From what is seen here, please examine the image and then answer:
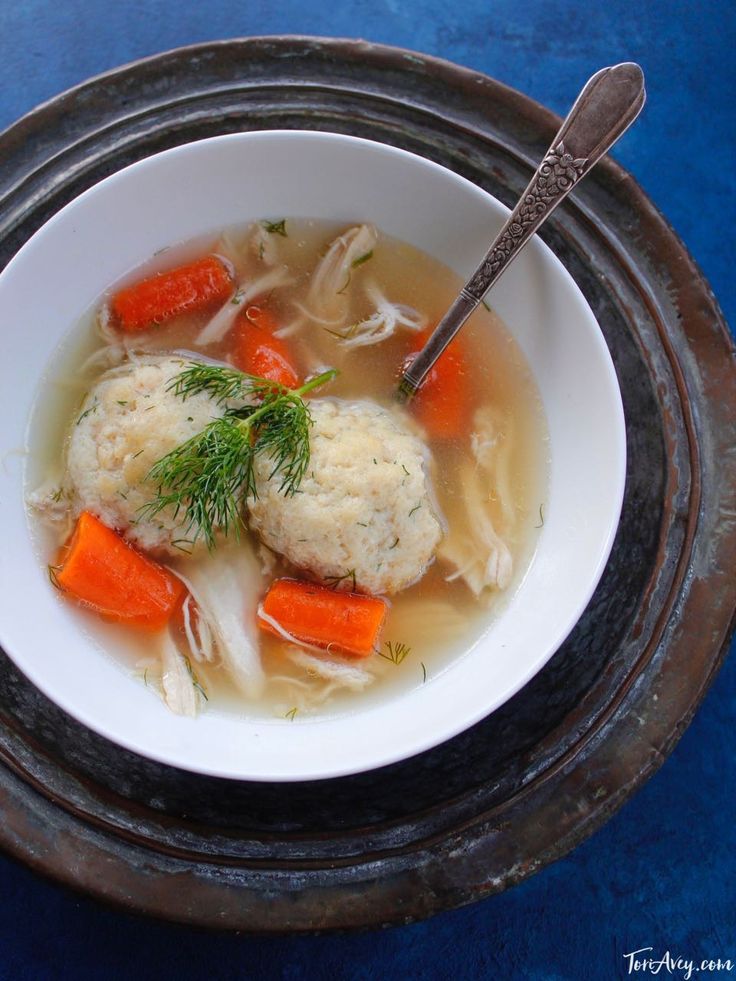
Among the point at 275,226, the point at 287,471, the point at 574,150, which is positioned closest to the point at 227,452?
the point at 287,471

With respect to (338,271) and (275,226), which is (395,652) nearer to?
(338,271)

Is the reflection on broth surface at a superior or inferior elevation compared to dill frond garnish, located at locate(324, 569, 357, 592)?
superior

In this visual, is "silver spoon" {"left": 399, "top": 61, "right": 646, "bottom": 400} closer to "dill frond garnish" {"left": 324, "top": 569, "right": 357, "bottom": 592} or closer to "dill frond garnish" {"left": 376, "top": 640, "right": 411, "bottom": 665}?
"dill frond garnish" {"left": 324, "top": 569, "right": 357, "bottom": 592}

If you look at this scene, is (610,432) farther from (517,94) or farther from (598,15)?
(598,15)

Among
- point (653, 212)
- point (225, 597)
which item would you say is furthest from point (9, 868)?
point (653, 212)

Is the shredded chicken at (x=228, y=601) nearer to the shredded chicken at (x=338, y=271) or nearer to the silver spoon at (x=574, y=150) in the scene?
the shredded chicken at (x=338, y=271)

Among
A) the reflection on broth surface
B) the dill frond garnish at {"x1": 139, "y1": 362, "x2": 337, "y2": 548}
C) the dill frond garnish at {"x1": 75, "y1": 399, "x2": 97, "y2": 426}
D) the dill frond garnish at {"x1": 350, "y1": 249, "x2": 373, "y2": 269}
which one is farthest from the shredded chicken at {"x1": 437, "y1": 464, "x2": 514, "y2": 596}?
the dill frond garnish at {"x1": 75, "y1": 399, "x2": 97, "y2": 426}
